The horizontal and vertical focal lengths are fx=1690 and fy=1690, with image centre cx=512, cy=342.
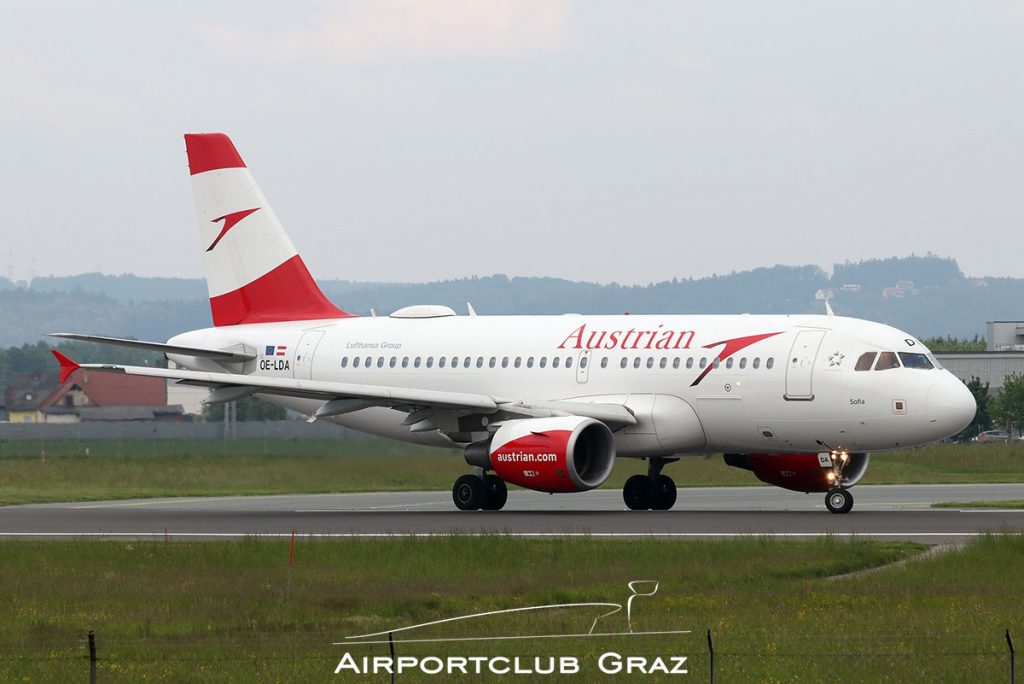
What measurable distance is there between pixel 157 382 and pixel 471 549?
114 m

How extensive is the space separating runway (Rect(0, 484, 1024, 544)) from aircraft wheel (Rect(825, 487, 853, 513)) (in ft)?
0.84

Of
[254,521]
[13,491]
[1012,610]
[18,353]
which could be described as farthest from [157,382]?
[1012,610]

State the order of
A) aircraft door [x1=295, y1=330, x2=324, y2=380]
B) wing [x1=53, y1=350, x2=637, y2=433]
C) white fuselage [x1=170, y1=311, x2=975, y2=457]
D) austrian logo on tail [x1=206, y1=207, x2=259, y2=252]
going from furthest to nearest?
austrian logo on tail [x1=206, y1=207, x2=259, y2=252] → aircraft door [x1=295, y1=330, x2=324, y2=380] → wing [x1=53, y1=350, x2=637, y2=433] → white fuselage [x1=170, y1=311, x2=975, y2=457]

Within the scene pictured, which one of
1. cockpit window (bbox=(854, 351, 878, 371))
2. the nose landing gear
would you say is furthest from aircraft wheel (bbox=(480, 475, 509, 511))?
cockpit window (bbox=(854, 351, 878, 371))

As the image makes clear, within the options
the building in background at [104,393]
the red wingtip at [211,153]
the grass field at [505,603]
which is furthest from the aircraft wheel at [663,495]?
the building in background at [104,393]

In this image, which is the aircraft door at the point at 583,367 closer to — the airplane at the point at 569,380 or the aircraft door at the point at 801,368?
the airplane at the point at 569,380

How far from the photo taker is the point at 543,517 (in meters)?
34.7

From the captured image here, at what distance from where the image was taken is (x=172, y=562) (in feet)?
82.7

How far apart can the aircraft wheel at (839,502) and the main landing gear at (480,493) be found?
7.12 meters

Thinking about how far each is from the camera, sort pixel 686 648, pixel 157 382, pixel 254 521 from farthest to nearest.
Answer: pixel 157 382
pixel 254 521
pixel 686 648

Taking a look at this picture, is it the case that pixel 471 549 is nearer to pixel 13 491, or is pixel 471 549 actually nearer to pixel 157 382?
pixel 13 491

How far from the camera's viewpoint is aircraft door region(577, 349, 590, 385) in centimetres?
3681

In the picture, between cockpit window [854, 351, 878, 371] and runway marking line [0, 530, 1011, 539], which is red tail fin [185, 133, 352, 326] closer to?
runway marking line [0, 530, 1011, 539]

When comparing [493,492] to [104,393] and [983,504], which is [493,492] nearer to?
[983,504]
